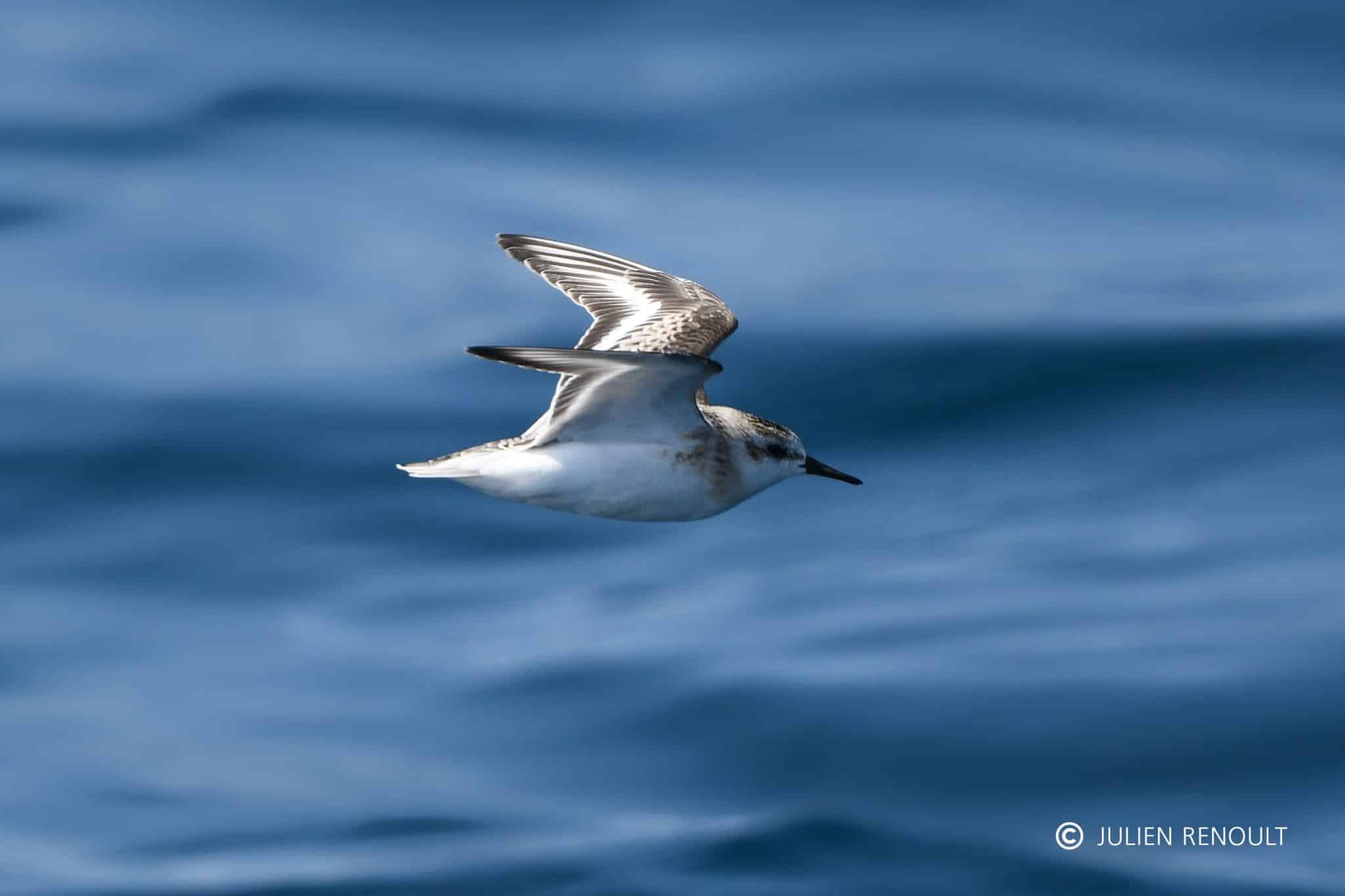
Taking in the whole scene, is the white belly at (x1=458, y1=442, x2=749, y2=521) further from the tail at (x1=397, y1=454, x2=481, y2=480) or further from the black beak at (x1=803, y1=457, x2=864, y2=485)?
the black beak at (x1=803, y1=457, x2=864, y2=485)

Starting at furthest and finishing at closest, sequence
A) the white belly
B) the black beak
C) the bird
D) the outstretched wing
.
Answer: the black beak < the white belly < the bird < the outstretched wing

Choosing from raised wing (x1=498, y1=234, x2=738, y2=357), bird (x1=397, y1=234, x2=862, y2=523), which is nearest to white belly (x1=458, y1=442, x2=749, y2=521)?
bird (x1=397, y1=234, x2=862, y2=523)

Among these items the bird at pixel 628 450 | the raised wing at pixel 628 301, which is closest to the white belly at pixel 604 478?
the bird at pixel 628 450

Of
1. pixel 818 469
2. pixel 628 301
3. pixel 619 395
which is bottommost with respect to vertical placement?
pixel 619 395

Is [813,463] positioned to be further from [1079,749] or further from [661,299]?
[1079,749]

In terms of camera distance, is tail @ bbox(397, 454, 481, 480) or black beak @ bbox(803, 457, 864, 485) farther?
black beak @ bbox(803, 457, 864, 485)

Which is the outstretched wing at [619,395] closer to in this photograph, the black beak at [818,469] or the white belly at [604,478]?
the white belly at [604,478]

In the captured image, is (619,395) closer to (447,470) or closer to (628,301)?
(447,470)

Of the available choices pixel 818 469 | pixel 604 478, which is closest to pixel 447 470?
pixel 604 478
